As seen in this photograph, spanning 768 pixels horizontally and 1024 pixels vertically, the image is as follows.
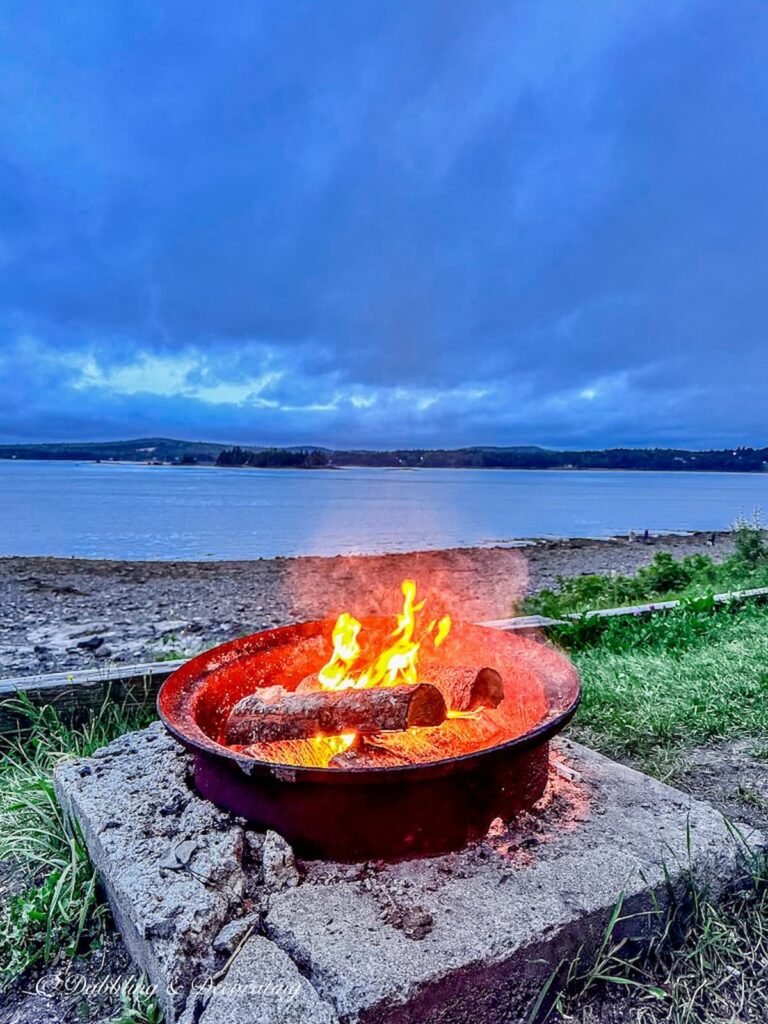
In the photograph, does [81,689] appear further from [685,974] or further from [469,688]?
[685,974]

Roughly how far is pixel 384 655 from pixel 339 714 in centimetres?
71

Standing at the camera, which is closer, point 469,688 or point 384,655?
point 469,688

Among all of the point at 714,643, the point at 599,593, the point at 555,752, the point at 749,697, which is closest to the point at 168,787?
the point at 555,752

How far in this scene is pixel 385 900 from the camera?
6.06 feet

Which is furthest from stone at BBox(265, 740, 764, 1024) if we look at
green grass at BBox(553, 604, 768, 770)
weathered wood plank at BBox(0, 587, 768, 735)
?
weathered wood plank at BBox(0, 587, 768, 735)

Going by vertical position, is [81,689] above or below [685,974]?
above

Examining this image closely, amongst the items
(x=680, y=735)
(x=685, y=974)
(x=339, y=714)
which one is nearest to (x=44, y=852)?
(x=339, y=714)

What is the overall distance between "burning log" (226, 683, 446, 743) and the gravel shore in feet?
5.96

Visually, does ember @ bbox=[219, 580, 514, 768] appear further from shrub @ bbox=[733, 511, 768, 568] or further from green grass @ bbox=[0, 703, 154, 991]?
shrub @ bbox=[733, 511, 768, 568]

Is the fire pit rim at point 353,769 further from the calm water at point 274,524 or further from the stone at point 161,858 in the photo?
the calm water at point 274,524

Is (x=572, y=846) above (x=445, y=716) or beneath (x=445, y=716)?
beneath

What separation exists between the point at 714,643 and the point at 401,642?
3170 mm

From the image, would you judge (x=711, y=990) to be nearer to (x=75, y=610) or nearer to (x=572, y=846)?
(x=572, y=846)

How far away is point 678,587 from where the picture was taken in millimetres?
8289
